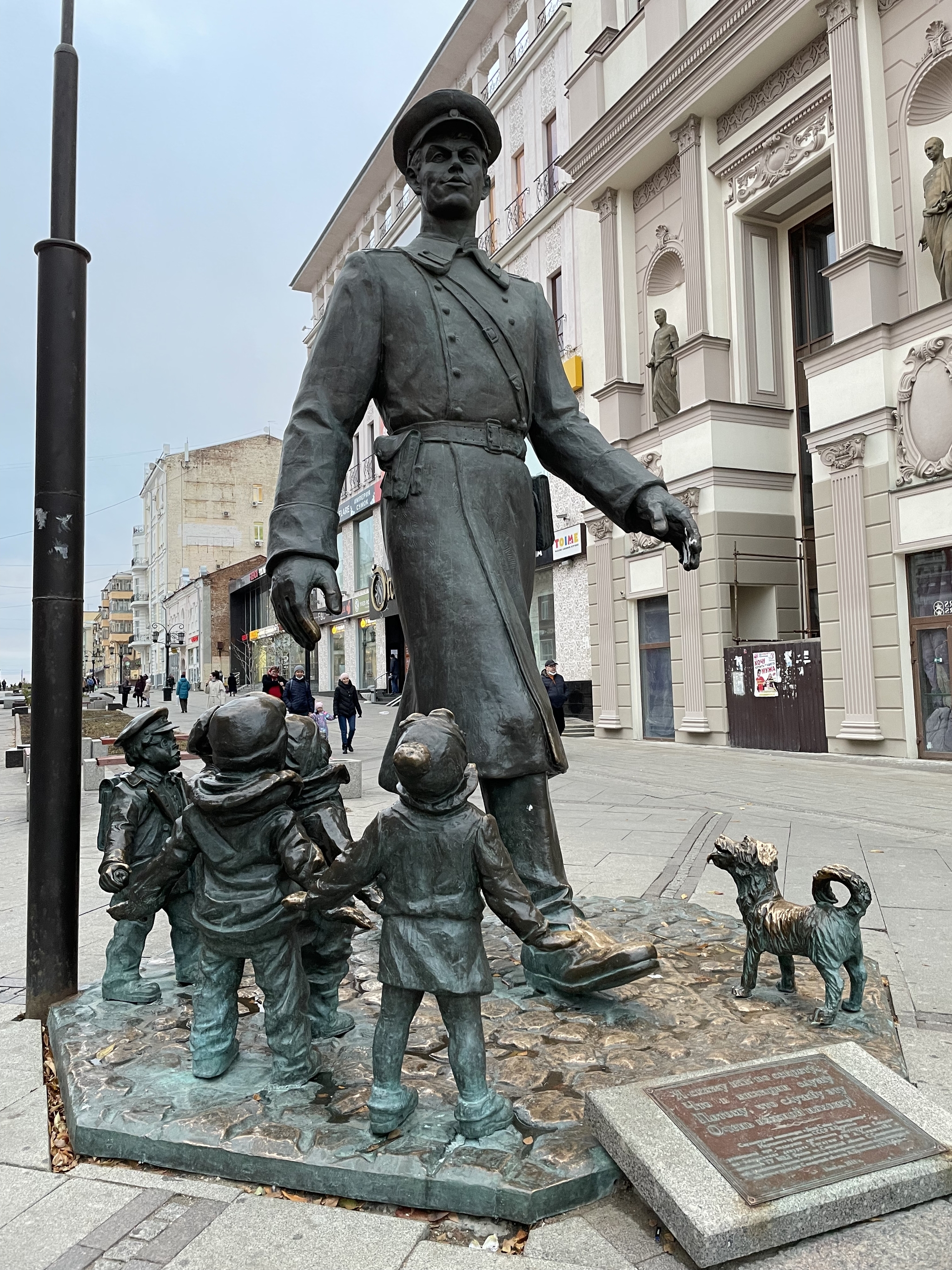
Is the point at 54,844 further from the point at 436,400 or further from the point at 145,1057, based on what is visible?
the point at 436,400

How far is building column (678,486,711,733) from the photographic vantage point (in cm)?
1447

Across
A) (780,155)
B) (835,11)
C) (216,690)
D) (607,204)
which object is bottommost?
(216,690)

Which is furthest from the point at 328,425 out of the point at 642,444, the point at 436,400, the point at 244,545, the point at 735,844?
the point at 244,545

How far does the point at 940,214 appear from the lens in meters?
11.0

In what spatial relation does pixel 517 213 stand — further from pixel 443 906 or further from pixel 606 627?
pixel 443 906

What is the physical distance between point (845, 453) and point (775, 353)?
12.8 feet

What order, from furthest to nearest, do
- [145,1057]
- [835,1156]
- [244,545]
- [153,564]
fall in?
[153,564], [244,545], [145,1057], [835,1156]

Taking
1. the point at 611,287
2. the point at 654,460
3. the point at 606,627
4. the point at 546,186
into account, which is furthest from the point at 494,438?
the point at 546,186

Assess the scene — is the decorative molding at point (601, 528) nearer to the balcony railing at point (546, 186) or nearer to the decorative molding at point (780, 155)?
the decorative molding at point (780, 155)

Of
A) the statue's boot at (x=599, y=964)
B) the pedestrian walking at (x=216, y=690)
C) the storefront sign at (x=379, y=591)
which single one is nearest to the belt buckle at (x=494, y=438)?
the statue's boot at (x=599, y=964)

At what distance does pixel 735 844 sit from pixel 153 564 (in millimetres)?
66942

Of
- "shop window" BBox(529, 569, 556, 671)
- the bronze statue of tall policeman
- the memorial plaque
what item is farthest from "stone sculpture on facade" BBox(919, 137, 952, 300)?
the memorial plaque

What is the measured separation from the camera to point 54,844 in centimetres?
310

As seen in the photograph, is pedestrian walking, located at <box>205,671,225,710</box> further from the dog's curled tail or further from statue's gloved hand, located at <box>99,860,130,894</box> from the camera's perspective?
the dog's curled tail
